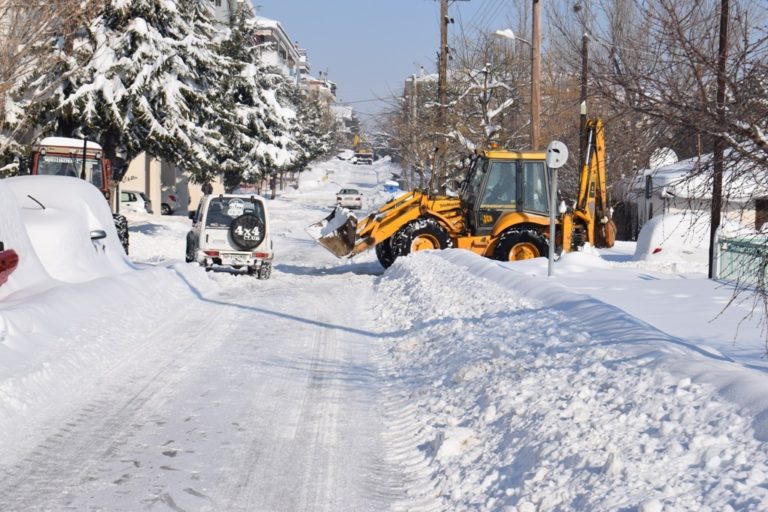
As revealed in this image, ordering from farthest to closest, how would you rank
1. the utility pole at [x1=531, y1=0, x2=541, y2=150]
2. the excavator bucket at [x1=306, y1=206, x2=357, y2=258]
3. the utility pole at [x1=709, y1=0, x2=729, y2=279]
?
the utility pole at [x1=531, y1=0, x2=541, y2=150] → the excavator bucket at [x1=306, y1=206, x2=357, y2=258] → the utility pole at [x1=709, y1=0, x2=729, y2=279]

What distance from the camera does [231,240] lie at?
21438mm

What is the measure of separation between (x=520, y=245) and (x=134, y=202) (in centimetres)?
2834

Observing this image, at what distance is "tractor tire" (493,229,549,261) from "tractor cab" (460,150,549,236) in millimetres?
627

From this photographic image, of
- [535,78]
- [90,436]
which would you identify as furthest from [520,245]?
[90,436]

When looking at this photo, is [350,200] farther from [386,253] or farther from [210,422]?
[210,422]

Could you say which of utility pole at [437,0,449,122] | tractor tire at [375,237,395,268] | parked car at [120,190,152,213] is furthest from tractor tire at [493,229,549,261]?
parked car at [120,190,152,213]

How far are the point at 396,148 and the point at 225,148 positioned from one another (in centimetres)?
1530

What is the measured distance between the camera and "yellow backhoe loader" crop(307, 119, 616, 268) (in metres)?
22.1

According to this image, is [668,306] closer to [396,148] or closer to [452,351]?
[452,351]

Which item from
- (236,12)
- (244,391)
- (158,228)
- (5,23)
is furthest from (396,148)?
(244,391)

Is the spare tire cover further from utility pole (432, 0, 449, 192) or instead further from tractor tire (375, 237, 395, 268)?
utility pole (432, 0, 449, 192)

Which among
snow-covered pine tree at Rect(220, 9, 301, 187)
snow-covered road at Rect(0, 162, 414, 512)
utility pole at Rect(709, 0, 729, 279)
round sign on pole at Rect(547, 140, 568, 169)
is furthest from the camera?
snow-covered pine tree at Rect(220, 9, 301, 187)

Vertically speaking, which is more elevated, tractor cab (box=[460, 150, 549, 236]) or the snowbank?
tractor cab (box=[460, 150, 549, 236])

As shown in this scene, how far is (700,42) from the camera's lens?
7066 millimetres
